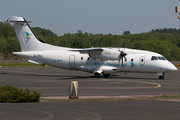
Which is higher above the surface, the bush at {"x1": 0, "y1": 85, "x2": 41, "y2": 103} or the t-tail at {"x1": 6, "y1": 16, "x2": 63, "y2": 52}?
the t-tail at {"x1": 6, "y1": 16, "x2": 63, "y2": 52}

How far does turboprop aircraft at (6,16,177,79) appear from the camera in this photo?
3200 cm

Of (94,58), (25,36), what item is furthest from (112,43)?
(94,58)

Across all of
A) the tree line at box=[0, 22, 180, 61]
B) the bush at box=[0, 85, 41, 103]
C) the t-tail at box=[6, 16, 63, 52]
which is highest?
the tree line at box=[0, 22, 180, 61]

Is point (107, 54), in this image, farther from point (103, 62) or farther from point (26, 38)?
point (26, 38)

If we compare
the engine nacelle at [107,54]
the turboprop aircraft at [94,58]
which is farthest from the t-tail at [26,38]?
the engine nacelle at [107,54]

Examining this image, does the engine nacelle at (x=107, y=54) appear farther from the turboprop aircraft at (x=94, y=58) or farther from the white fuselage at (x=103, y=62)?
the white fuselage at (x=103, y=62)

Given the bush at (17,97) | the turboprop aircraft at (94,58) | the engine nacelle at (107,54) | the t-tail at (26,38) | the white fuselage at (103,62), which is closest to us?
the bush at (17,97)

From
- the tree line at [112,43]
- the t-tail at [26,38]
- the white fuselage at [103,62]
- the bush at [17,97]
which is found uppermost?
the tree line at [112,43]

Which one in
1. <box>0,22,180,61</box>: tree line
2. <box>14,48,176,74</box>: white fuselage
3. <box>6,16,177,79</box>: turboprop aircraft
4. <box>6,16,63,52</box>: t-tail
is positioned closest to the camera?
<box>14,48,176,74</box>: white fuselage

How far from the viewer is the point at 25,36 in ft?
124

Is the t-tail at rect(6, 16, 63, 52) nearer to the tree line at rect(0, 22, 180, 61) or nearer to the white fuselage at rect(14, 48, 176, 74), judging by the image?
the white fuselage at rect(14, 48, 176, 74)

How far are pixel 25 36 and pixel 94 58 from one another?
11123 millimetres

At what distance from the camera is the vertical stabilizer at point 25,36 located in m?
37.6

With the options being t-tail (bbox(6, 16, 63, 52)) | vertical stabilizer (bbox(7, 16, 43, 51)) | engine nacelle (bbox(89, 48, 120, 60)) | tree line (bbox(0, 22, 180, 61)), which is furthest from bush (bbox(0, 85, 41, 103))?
tree line (bbox(0, 22, 180, 61))
